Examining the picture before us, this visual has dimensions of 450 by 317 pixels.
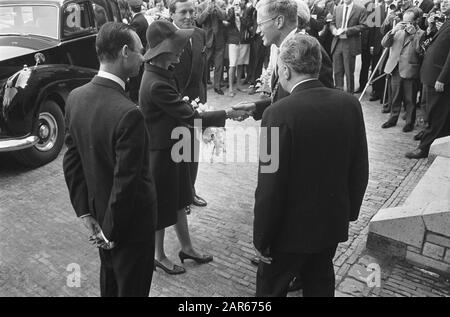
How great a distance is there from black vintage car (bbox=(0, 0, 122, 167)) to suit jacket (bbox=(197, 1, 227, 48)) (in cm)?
287

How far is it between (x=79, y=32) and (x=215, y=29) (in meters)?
3.67

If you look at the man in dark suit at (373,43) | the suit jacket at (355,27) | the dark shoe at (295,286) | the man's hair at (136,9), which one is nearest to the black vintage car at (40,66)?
the man's hair at (136,9)

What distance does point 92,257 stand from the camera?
4105 millimetres

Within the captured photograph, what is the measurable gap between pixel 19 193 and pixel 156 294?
113 inches

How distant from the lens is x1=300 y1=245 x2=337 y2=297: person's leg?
2711mm

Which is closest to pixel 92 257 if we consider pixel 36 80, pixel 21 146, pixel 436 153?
pixel 21 146

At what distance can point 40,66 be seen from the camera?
6418mm

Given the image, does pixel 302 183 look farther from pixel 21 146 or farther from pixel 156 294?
pixel 21 146

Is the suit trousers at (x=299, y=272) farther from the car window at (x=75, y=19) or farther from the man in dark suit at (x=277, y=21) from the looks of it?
the car window at (x=75, y=19)

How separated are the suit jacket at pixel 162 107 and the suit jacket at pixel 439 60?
165 inches

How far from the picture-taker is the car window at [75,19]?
23.9ft

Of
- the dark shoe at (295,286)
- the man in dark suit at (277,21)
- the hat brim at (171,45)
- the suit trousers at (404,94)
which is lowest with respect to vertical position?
the dark shoe at (295,286)

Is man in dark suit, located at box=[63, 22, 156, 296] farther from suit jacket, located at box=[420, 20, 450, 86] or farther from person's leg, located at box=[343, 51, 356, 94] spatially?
person's leg, located at box=[343, 51, 356, 94]

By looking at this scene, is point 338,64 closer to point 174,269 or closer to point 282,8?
point 282,8
